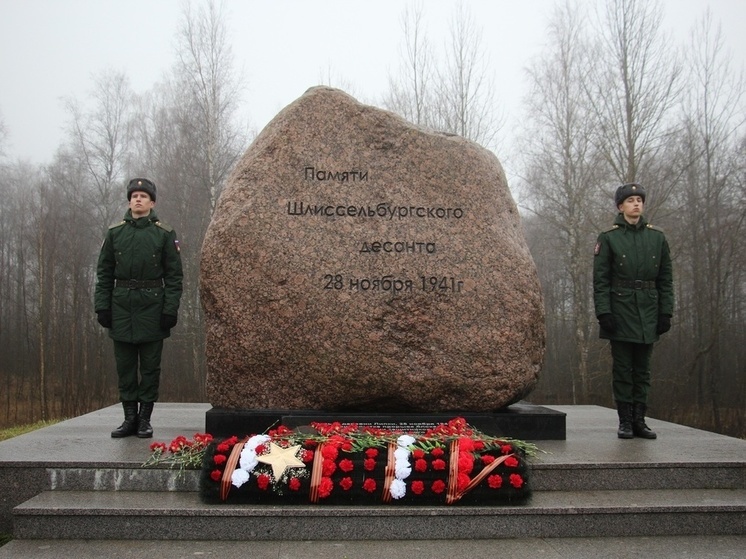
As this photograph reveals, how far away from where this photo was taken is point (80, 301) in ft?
44.3

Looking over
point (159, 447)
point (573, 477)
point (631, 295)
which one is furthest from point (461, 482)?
point (631, 295)

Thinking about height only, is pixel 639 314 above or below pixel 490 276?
below

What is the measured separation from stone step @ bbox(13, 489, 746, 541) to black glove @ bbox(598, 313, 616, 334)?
1.54 metres

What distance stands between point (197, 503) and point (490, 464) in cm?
171

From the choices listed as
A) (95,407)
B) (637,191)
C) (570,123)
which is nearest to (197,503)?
(637,191)

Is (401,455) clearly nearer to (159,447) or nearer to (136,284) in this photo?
(159,447)

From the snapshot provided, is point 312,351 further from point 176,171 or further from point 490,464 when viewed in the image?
point 176,171

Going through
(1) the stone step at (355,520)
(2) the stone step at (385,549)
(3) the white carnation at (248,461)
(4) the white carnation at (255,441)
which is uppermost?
(4) the white carnation at (255,441)

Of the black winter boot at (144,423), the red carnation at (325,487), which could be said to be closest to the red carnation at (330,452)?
the red carnation at (325,487)

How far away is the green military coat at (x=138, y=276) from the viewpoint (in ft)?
15.7

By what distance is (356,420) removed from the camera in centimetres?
461

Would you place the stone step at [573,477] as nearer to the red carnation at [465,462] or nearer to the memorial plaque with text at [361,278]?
the red carnation at [465,462]

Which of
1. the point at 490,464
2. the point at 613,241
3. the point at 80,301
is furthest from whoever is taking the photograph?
the point at 80,301

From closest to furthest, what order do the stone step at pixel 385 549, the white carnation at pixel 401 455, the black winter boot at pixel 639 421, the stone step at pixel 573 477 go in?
the stone step at pixel 385 549 < the white carnation at pixel 401 455 < the stone step at pixel 573 477 < the black winter boot at pixel 639 421
